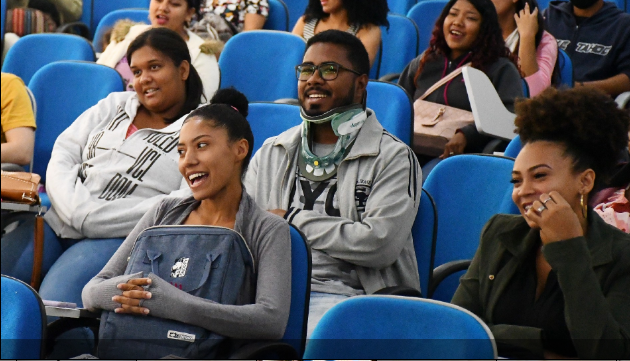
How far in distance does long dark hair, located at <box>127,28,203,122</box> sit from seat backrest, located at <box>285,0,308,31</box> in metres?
2.45

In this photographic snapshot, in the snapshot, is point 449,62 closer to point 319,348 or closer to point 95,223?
point 95,223

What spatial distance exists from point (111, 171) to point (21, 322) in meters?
1.23

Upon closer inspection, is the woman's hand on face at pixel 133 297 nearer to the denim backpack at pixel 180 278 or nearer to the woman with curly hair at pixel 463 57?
the denim backpack at pixel 180 278

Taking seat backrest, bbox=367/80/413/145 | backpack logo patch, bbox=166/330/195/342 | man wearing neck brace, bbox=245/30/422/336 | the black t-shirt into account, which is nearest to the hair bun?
man wearing neck brace, bbox=245/30/422/336

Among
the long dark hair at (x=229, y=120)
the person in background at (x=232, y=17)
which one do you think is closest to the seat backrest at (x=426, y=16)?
the person in background at (x=232, y=17)

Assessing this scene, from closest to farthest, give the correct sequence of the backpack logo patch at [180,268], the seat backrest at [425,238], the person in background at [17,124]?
the backpack logo patch at [180,268] < the seat backrest at [425,238] < the person in background at [17,124]

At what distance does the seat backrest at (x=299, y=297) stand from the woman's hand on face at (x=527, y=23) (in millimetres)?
2366

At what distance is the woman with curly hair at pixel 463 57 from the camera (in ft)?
13.0

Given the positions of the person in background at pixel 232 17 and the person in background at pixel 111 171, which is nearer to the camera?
the person in background at pixel 111 171

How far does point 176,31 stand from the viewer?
4.41m

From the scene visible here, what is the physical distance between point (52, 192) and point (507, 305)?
1.78 meters

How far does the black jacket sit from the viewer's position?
4.67m

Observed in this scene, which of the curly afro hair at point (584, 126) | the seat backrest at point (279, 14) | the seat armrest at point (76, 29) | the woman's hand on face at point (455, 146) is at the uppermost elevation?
the curly afro hair at point (584, 126)

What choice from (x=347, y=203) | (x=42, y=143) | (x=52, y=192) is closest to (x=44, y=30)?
(x=42, y=143)
